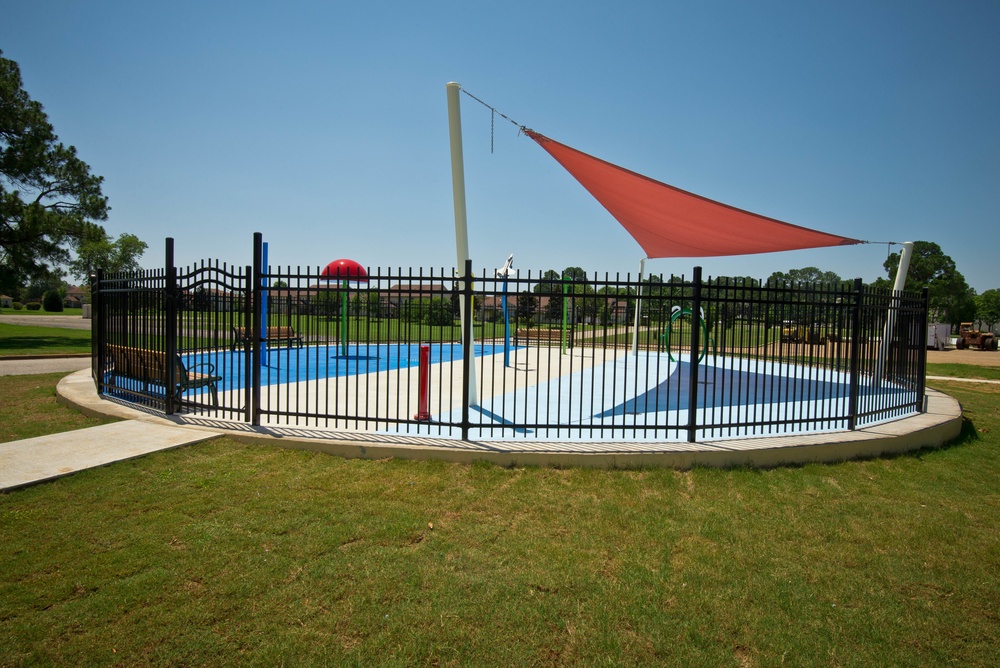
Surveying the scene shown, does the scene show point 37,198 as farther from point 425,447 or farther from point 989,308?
point 989,308

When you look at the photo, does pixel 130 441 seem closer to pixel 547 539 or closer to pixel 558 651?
pixel 547 539

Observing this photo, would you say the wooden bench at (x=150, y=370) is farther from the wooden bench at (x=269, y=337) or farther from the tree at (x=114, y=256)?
the tree at (x=114, y=256)

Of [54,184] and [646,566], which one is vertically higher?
[54,184]

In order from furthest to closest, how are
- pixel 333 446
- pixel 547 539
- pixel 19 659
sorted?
pixel 333 446 → pixel 547 539 → pixel 19 659

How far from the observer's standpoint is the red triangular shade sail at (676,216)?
926cm

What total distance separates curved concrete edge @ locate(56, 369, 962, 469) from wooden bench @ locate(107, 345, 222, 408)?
54cm

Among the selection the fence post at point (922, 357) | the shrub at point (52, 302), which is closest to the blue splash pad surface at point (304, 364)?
the fence post at point (922, 357)

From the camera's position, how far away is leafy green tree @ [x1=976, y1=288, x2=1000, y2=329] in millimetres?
72500

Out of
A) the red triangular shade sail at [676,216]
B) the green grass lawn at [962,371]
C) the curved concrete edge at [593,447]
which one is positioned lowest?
the green grass lawn at [962,371]

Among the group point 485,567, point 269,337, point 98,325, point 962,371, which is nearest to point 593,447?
point 485,567

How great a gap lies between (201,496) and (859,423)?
27.7 feet

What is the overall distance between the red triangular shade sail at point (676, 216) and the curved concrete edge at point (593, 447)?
4.31 meters

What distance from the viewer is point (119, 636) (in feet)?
9.59

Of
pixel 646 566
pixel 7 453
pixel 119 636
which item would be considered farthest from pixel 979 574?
pixel 7 453
